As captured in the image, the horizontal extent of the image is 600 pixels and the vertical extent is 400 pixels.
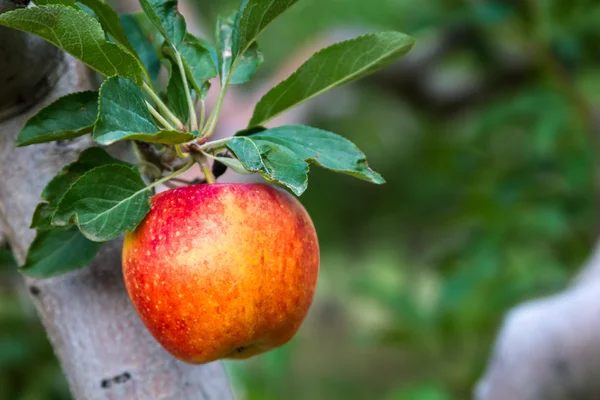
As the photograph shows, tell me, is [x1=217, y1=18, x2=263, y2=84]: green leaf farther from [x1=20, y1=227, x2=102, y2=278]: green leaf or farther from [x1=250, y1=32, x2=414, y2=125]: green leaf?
[x1=20, y1=227, x2=102, y2=278]: green leaf

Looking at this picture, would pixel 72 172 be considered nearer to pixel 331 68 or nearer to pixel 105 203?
pixel 105 203

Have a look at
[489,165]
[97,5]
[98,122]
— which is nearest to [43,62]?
[97,5]

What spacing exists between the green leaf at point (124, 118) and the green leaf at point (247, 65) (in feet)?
0.41

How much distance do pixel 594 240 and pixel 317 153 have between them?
58.8 inches

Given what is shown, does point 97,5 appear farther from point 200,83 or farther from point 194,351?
point 194,351

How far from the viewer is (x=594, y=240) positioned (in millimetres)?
1795

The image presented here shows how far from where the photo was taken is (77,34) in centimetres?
44

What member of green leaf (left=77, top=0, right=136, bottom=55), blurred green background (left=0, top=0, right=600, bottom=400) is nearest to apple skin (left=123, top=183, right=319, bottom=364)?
green leaf (left=77, top=0, right=136, bottom=55)

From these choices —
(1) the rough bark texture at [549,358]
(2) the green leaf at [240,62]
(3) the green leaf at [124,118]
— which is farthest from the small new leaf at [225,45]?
(1) the rough bark texture at [549,358]

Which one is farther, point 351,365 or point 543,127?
point 351,365

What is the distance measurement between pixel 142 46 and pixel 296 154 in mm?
195

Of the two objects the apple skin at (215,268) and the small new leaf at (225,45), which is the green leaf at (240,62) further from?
the apple skin at (215,268)

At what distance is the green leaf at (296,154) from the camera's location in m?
0.46

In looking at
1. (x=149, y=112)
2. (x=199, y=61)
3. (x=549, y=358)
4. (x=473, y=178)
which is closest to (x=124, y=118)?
(x=149, y=112)
